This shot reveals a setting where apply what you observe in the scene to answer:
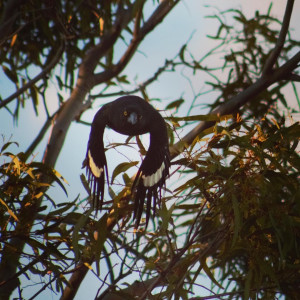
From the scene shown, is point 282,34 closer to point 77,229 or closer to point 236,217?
point 236,217

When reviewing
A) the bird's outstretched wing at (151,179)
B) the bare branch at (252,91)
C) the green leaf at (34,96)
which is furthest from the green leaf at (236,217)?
the green leaf at (34,96)

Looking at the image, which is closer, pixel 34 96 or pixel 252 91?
pixel 252 91

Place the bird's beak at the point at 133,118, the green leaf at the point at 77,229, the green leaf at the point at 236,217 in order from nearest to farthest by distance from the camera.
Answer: the green leaf at the point at 236,217
the green leaf at the point at 77,229
the bird's beak at the point at 133,118

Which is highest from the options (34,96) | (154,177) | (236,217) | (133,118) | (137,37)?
(137,37)

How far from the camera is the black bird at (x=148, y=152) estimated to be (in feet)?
4.82

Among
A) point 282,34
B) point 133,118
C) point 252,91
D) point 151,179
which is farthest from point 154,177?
point 282,34

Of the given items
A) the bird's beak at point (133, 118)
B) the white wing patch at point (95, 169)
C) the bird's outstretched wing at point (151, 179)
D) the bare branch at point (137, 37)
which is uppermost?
the bare branch at point (137, 37)

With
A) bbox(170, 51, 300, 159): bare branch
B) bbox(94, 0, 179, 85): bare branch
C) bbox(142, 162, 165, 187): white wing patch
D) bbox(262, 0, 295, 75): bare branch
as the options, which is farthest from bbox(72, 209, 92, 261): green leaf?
bbox(94, 0, 179, 85): bare branch

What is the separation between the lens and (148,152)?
4.97 ft

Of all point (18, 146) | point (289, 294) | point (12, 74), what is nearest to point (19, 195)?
point (18, 146)

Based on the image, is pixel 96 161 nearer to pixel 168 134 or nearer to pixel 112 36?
pixel 168 134

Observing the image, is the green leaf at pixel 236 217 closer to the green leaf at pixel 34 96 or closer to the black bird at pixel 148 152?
the black bird at pixel 148 152

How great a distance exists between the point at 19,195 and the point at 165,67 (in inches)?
45.6

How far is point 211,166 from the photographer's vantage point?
136 cm
